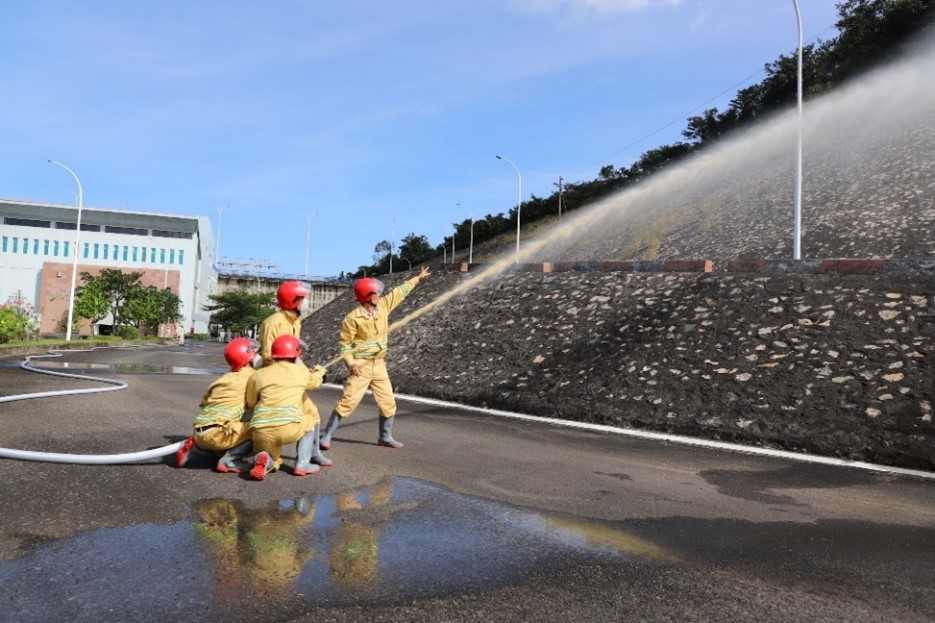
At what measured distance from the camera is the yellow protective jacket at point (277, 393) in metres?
5.30

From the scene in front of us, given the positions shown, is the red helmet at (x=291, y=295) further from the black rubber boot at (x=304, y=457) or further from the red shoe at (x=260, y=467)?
the red shoe at (x=260, y=467)

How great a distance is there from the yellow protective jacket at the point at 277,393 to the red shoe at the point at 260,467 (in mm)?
245

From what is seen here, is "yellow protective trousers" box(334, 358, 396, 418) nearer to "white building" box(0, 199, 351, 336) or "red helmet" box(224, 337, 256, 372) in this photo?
"red helmet" box(224, 337, 256, 372)

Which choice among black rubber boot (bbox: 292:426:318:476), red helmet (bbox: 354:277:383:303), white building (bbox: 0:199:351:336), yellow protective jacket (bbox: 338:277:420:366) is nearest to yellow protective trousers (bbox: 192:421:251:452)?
black rubber boot (bbox: 292:426:318:476)

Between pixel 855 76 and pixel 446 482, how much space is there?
1970 inches

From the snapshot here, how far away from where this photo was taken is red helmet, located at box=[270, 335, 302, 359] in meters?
5.46

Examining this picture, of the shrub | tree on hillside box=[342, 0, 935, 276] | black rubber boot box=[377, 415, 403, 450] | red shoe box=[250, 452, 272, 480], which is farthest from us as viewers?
the shrub

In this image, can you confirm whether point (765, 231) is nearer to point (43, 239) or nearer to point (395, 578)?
point (395, 578)

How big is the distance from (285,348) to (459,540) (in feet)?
7.75

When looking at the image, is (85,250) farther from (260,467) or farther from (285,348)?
(260,467)

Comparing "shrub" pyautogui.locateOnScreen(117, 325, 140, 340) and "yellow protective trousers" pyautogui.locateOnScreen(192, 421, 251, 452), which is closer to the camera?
"yellow protective trousers" pyautogui.locateOnScreen(192, 421, 251, 452)

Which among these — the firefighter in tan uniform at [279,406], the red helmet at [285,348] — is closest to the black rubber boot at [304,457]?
the firefighter in tan uniform at [279,406]

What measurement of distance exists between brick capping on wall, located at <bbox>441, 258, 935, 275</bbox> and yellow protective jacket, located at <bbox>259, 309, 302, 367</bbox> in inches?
403

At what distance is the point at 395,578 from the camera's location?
129 inches
